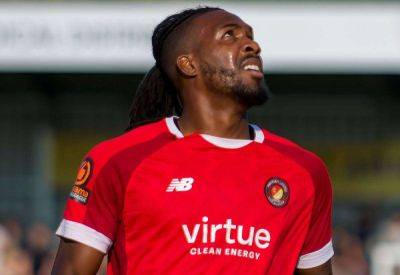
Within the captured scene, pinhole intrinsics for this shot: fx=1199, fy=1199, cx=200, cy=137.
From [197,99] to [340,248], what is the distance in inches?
299

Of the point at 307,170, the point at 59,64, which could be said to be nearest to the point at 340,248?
the point at 59,64

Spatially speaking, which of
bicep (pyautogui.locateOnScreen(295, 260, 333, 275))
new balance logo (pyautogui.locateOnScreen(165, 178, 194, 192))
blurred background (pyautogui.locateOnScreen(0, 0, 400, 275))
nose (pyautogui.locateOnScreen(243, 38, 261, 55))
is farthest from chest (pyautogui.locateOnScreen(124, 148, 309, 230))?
blurred background (pyautogui.locateOnScreen(0, 0, 400, 275))

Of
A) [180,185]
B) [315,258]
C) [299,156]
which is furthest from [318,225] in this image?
[180,185]

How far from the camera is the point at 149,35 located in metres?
15.2

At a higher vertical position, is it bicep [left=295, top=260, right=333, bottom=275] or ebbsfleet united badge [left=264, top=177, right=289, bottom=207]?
ebbsfleet united badge [left=264, top=177, right=289, bottom=207]

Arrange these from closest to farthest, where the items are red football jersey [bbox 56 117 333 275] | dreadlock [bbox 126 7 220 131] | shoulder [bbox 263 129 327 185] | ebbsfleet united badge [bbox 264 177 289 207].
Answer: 1. red football jersey [bbox 56 117 333 275]
2. ebbsfleet united badge [bbox 264 177 289 207]
3. shoulder [bbox 263 129 327 185]
4. dreadlock [bbox 126 7 220 131]

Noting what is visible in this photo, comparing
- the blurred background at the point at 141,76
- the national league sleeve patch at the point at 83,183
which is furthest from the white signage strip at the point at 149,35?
the national league sleeve patch at the point at 83,183

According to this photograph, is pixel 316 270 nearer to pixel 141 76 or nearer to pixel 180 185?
pixel 180 185

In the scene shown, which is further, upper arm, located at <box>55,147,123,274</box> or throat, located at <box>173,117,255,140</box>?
throat, located at <box>173,117,255,140</box>

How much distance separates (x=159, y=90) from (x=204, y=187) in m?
0.55

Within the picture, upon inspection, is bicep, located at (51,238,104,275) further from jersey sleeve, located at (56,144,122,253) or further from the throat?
the throat

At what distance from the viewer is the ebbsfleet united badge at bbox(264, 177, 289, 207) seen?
385 cm

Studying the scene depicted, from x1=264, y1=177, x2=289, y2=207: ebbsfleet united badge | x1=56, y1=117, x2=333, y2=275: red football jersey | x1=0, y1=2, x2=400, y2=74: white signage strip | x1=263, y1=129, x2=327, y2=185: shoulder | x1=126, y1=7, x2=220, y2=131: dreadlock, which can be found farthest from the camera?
x1=0, y1=2, x2=400, y2=74: white signage strip

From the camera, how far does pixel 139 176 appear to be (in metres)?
3.79
